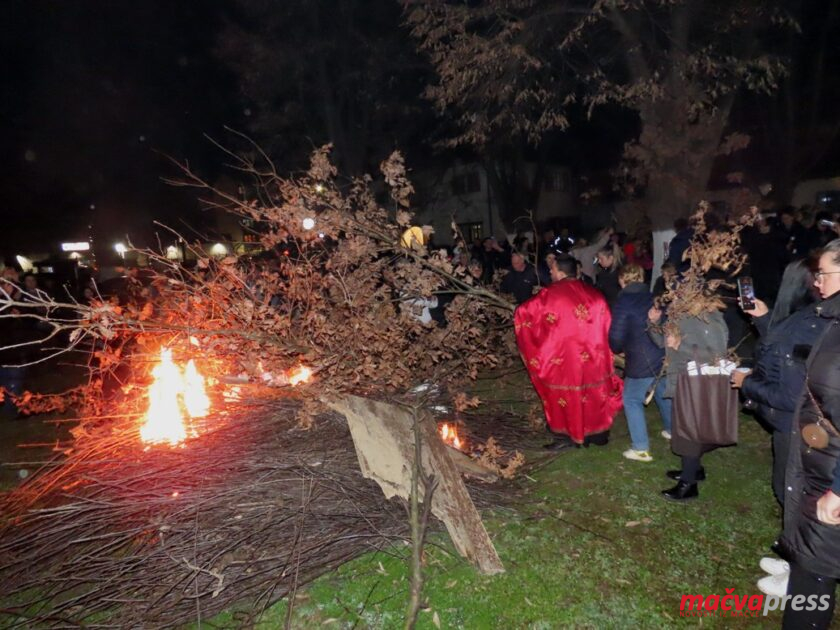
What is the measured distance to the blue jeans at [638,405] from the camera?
179 inches

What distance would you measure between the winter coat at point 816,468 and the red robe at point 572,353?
220 centimetres

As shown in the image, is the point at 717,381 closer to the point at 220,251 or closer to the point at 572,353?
the point at 572,353

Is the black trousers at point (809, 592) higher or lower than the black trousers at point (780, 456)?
lower

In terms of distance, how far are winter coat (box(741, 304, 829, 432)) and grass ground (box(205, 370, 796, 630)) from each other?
1.06m

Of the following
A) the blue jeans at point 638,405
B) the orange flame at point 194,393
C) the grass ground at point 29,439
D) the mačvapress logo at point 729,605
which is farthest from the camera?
the grass ground at point 29,439

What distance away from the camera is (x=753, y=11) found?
923cm


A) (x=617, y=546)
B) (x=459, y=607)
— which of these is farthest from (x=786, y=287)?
(x=459, y=607)

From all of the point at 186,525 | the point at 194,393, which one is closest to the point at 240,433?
the point at 194,393

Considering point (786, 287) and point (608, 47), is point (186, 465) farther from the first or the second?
point (608, 47)

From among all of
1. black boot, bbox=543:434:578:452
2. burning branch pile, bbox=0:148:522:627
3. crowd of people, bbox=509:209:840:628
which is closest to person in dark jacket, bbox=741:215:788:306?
crowd of people, bbox=509:209:840:628

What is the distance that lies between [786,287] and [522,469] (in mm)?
2519

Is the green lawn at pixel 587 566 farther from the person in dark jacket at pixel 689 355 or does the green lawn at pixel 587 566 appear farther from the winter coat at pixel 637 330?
the winter coat at pixel 637 330

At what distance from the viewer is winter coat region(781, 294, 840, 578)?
2264mm

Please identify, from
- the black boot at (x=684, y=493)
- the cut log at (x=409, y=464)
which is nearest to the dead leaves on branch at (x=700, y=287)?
the black boot at (x=684, y=493)
